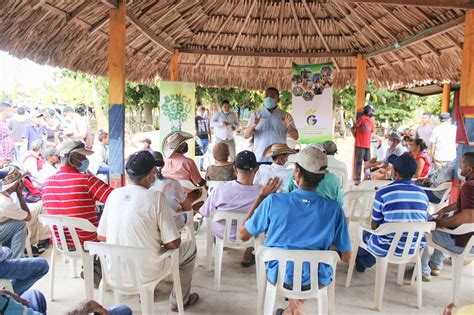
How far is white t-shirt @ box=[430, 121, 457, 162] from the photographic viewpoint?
7012 millimetres

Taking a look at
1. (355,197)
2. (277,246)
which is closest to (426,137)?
(355,197)

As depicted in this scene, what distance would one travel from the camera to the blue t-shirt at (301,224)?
2393 mm

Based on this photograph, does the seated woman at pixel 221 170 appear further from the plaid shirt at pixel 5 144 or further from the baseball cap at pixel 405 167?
the plaid shirt at pixel 5 144

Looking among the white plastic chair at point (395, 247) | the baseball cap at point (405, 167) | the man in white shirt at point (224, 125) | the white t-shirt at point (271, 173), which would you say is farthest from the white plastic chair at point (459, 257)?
the man in white shirt at point (224, 125)

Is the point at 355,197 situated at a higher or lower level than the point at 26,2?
lower

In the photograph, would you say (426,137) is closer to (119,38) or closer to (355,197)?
(355,197)

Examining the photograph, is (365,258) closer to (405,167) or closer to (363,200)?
(363,200)

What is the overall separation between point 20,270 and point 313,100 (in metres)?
6.82

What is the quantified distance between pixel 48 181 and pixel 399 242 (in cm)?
276

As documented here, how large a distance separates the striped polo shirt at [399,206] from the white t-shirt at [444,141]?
4.30 meters

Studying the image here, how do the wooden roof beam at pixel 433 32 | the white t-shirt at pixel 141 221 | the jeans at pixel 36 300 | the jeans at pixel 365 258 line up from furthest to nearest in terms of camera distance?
the wooden roof beam at pixel 433 32, the jeans at pixel 365 258, the white t-shirt at pixel 141 221, the jeans at pixel 36 300

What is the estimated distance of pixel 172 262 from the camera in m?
2.83

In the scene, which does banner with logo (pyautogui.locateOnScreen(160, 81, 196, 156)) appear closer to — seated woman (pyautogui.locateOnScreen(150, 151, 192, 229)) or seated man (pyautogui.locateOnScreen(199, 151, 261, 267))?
seated woman (pyautogui.locateOnScreen(150, 151, 192, 229))

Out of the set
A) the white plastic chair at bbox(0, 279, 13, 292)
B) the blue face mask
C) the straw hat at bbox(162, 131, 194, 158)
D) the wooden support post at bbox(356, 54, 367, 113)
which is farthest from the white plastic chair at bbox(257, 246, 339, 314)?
the wooden support post at bbox(356, 54, 367, 113)
